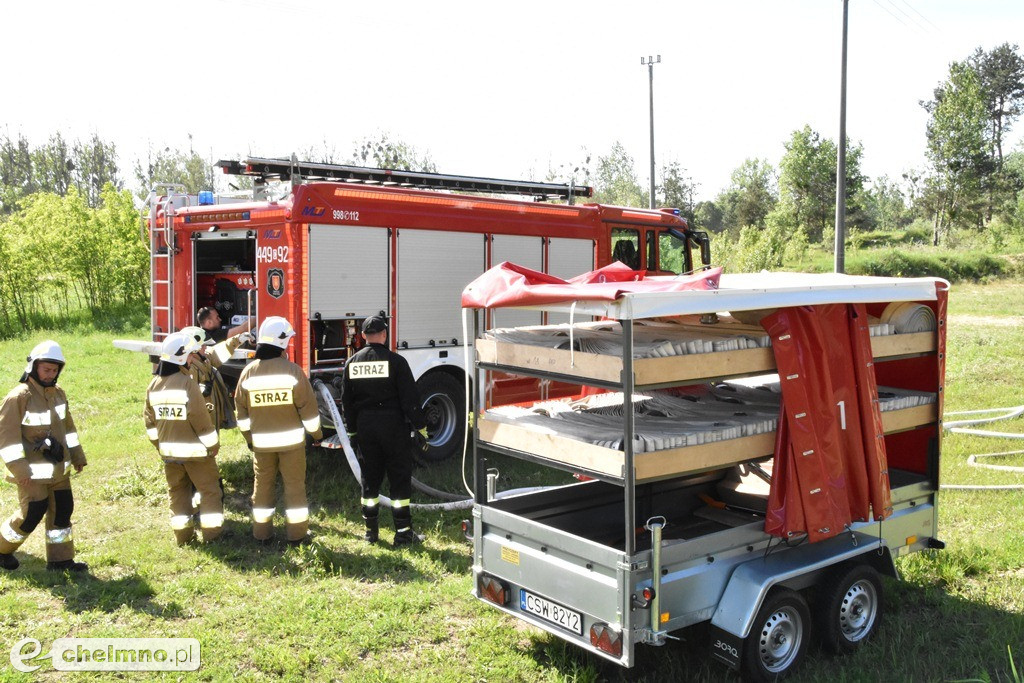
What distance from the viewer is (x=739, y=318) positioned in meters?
5.25

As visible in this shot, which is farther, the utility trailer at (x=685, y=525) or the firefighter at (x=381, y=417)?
the firefighter at (x=381, y=417)

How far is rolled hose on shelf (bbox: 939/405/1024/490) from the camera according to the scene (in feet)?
25.6

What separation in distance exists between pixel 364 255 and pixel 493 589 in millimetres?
4333

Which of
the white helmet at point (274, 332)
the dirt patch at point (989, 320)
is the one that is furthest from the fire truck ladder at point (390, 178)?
the dirt patch at point (989, 320)

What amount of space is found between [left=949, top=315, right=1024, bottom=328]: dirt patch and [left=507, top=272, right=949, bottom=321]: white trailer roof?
19.2 meters

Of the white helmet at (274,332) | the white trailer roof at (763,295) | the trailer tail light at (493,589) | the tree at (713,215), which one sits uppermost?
the tree at (713,215)

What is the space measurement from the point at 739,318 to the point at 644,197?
52.7 meters

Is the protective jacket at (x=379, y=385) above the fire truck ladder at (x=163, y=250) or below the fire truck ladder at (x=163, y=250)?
below

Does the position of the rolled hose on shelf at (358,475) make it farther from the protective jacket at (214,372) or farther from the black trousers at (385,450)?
the protective jacket at (214,372)

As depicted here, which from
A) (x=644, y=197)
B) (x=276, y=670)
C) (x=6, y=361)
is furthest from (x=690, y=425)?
(x=644, y=197)

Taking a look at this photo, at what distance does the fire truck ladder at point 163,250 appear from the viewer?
9.18 metres

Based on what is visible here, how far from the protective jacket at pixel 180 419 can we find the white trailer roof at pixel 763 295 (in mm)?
3297

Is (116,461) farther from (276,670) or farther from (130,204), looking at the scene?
(130,204)

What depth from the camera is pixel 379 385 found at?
21.5 feet
